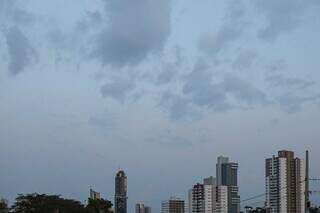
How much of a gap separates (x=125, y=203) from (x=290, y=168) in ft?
160

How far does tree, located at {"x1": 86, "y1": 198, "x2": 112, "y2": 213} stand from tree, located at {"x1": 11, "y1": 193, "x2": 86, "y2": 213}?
904 millimetres

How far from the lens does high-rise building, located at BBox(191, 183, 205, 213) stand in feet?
328

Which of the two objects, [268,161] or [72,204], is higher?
[268,161]

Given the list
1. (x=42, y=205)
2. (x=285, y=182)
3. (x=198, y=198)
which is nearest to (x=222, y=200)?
(x=198, y=198)

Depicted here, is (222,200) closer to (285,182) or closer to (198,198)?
(198,198)

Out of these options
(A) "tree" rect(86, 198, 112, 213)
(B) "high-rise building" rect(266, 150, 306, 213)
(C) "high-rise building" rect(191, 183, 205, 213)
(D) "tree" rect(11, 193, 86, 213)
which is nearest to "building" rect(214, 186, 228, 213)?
(C) "high-rise building" rect(191, 183, 205, 213)

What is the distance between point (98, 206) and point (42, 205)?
6.55 metres

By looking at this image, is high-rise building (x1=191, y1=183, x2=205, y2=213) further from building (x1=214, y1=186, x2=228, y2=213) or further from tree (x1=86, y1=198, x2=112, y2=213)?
tree (x1=86, y1=198, x2=112, y2=213)

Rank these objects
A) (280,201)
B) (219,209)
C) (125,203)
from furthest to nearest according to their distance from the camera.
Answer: (125,203) < (219,209) < (280,201)

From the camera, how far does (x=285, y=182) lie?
7231 cm

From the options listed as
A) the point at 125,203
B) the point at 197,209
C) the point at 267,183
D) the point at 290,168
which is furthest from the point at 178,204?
the point at 290,168

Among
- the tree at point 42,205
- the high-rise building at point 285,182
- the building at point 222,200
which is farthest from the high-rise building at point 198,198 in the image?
the tree at point 42,205

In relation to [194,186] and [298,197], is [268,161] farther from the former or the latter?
[194,186]

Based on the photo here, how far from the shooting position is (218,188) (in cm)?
10031
